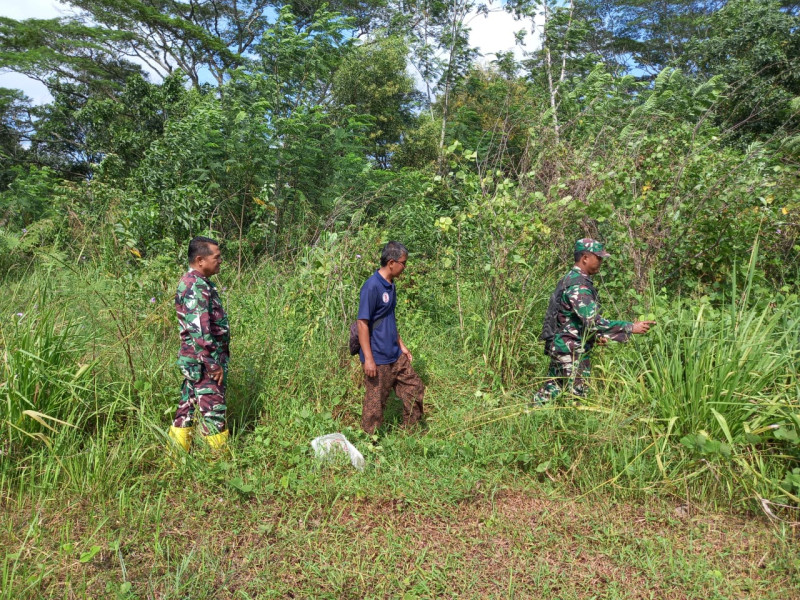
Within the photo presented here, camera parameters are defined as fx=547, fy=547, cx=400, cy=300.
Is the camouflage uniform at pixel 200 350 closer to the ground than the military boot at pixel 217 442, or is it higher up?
higher up

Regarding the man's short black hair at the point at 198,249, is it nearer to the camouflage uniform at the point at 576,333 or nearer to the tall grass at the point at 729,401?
the camouflage uniform at the point at 576,333

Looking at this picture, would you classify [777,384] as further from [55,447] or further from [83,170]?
[83,170]

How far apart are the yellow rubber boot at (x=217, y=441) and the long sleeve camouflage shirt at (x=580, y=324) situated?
2408 millimetres

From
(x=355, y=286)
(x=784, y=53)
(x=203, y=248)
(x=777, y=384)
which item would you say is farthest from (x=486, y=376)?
(x=784, y=53)

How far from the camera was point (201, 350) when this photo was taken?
344 cm

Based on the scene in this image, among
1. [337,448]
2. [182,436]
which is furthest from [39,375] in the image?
[337,448]

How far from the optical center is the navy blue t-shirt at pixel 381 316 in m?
3.79

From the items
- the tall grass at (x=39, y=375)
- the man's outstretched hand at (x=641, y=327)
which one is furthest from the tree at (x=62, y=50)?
the man's outstretched hand at (x=641, y=327)

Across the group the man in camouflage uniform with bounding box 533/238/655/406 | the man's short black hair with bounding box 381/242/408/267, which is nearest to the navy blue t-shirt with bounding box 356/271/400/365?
the man's short black hair with bounding box 381/242/408/267

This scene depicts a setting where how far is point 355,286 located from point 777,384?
3551mm

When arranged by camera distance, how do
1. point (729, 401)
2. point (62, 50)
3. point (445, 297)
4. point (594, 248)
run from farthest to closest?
1. point (62, 50)
2. point (445, 297)
3. point (594, 248)
4. point (729, 401)

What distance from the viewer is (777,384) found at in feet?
11.1

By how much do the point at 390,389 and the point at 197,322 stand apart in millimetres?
1427

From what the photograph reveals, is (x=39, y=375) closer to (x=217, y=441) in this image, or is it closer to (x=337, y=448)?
(x=217, y=441)
